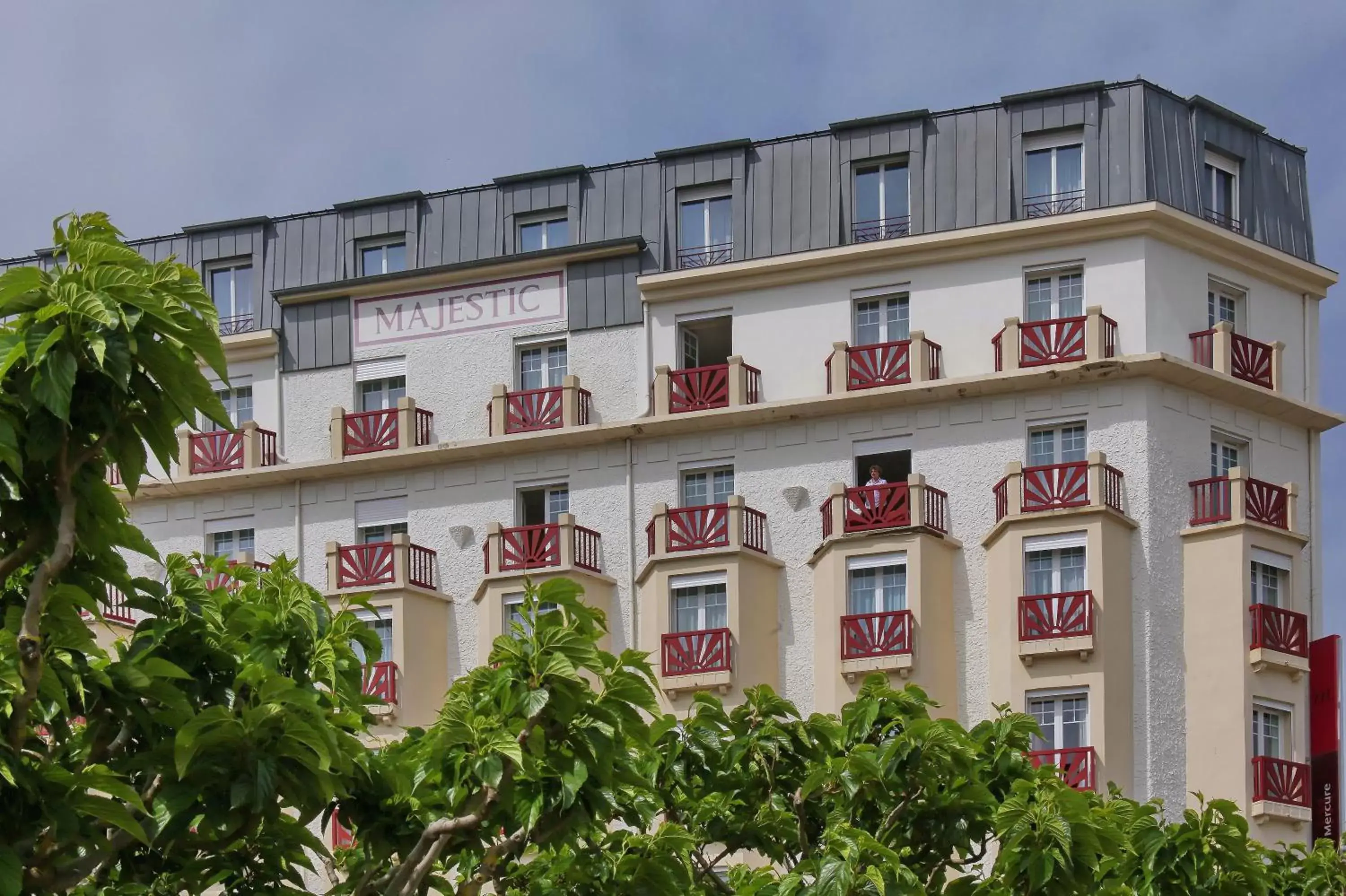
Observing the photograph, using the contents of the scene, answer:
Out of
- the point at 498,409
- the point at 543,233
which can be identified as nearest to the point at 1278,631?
the point at 498,409

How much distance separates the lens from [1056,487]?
165ft

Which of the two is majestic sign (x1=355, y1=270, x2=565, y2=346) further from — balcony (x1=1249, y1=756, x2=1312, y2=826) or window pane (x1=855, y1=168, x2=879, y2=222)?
balcony (x1=1249, y1=756, x2=1312, y2=826)

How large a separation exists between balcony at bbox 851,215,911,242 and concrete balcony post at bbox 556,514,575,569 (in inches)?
307

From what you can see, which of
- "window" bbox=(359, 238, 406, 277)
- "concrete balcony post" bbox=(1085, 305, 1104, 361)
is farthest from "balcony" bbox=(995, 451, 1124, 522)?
"window" bbox=(359, 238, 406, 277)

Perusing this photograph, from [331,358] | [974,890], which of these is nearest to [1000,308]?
[331,358]

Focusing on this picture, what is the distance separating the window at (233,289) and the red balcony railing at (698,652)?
13402mm

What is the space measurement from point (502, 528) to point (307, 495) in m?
5.04

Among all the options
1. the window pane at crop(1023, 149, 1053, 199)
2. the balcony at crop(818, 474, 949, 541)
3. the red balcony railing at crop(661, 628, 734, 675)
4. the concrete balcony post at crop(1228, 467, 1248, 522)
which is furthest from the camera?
the window pane at crop(1023, 149, 1053, 199)

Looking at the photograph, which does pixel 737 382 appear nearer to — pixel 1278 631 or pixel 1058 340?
pixel 1058 340

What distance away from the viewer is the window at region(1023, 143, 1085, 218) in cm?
5216

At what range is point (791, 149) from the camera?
5450 centimetres

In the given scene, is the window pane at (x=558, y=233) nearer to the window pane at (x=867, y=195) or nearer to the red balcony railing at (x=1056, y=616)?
the window pane at (x=867, y=195)

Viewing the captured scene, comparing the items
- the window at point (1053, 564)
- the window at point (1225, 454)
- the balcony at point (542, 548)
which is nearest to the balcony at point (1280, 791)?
the window at point (1053, 564)

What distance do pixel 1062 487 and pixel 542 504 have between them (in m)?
11.1
